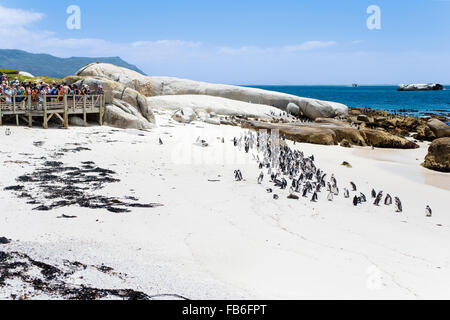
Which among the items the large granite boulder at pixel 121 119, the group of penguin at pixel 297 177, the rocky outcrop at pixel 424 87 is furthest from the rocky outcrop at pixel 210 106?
the rocky outcrop at pixel 424 87

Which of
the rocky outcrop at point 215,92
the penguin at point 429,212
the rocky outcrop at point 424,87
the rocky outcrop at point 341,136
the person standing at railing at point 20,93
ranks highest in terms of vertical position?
the rocky outcrop at point 424,87

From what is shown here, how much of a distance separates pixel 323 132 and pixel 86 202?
19.0 meters

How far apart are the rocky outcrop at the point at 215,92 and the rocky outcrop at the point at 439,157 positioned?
75.6ft

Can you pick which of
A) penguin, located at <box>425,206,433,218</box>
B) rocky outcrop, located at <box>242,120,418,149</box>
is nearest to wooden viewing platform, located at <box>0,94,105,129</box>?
rocky outcrop, located at <box>242,120,418,149</box>

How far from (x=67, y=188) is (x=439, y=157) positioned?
17282 mm

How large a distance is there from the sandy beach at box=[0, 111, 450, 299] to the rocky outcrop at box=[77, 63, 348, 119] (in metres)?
27.4

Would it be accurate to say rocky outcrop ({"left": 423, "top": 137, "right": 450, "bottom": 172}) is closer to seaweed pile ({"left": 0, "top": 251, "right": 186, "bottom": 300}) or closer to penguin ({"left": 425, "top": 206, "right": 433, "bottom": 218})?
penguin ({"left": 425, "top": 206, "right": 433, "bottom": 218})

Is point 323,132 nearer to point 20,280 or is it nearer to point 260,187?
point 260,187

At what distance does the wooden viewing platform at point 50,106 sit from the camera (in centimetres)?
2003

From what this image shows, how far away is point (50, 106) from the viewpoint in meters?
21.1

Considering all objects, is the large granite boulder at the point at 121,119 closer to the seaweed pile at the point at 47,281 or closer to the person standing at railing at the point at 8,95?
the person standing at railing at the point at 8,95

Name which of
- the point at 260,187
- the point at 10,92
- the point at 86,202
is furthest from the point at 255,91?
the point at 86,202

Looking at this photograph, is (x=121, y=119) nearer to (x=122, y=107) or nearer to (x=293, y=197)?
(x=122, y=107)
